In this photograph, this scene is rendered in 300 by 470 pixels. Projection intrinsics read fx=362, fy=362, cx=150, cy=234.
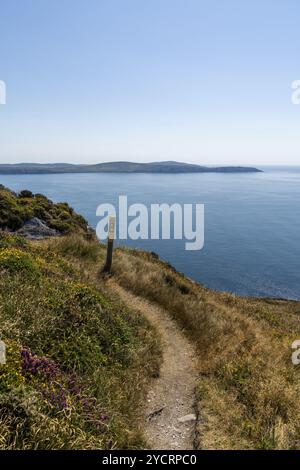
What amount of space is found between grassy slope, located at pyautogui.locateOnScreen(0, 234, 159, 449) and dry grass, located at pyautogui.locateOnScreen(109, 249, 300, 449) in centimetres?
143

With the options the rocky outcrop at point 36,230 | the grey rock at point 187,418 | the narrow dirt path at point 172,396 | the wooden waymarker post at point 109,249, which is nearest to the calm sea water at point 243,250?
the rocky outcrop at point 36,230

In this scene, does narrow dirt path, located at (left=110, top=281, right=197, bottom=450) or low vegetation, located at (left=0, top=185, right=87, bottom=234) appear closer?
narrow dirt path, located at (left=110, top=281, right=197, bottom=450)

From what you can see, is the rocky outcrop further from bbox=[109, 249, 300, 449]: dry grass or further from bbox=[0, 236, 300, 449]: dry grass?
bbox=[109, 249, 300, 449]: dry grass

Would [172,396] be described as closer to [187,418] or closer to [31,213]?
[187,418]

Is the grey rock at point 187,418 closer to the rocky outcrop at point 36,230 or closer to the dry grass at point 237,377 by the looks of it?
the dry grass at point 237,377

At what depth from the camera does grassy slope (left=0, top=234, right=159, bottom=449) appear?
5.01 meters

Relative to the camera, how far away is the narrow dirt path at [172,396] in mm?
6475

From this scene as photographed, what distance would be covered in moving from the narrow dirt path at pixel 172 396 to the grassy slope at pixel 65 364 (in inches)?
13.6

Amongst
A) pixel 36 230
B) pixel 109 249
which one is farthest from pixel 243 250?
pixel 109 249

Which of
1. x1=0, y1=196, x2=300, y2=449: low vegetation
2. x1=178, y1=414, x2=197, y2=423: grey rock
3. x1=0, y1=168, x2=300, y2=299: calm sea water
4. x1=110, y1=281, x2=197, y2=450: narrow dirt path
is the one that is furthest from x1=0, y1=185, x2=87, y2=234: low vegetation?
x1=0, y1=168, x2=300, y2=299: calm sea water

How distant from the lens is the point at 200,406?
746cm

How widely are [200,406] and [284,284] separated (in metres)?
52.0
